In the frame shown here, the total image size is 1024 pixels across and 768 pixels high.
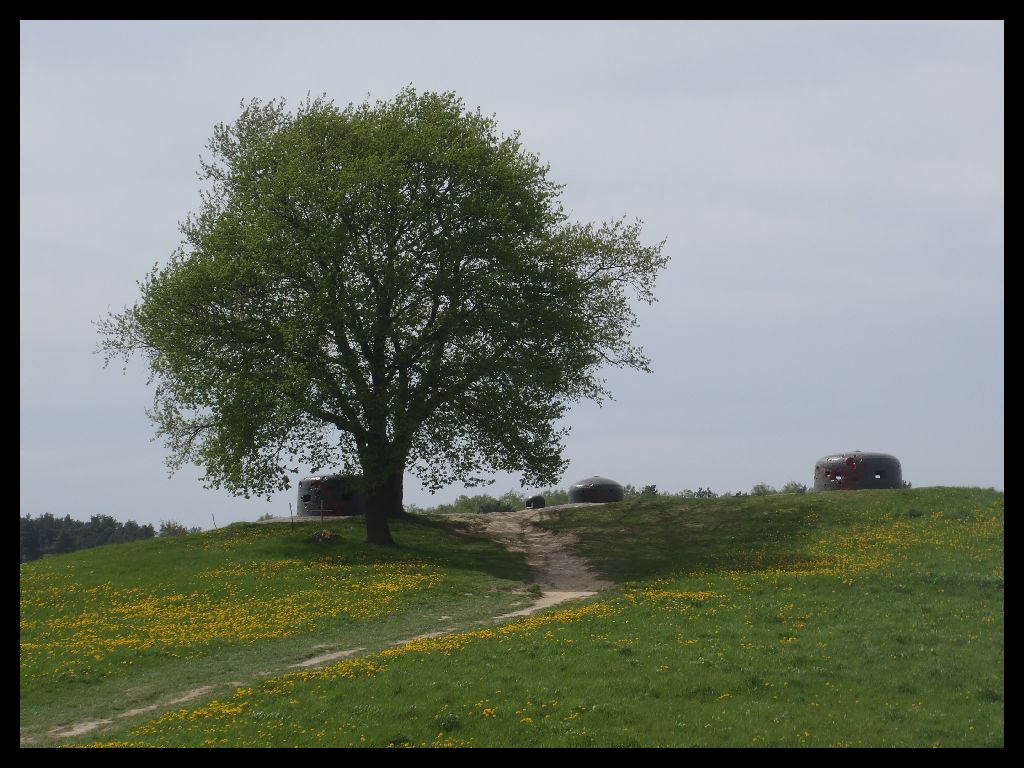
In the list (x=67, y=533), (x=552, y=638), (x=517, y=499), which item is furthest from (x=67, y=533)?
(x=552, y=638)

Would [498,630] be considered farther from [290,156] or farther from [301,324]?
[290,156]

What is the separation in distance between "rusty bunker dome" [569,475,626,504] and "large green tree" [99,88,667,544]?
19.8 m

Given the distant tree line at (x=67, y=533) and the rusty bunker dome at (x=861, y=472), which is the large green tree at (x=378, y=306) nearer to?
the rusty bunker dome at (x=861, y=472)

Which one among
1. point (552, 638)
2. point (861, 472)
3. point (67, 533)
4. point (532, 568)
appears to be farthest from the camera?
point (67, 533)

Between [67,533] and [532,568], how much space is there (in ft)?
266

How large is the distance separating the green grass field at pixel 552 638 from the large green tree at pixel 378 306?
5.83 m

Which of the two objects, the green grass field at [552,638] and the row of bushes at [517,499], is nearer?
the green grass field at [552,638]

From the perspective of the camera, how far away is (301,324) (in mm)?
49781

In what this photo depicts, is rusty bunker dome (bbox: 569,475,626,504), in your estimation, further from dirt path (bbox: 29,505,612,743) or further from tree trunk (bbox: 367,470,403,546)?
tree trunk (bbox: 367,470,403,546)

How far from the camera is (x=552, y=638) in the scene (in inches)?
1154

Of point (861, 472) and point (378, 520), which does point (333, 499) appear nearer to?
point (378, 520)

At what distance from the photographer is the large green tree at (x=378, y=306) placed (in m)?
49.4

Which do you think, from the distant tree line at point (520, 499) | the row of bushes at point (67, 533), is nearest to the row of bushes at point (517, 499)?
the distant tree line at point (520, 499)
